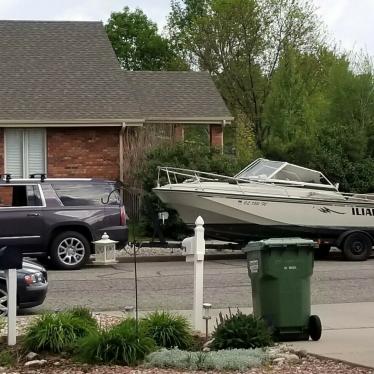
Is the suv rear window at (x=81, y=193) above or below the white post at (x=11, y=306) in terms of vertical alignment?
above

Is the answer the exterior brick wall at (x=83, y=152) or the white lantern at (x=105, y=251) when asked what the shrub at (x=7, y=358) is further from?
the exterior brick wall at (x=83, y=152)

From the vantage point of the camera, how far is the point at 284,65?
33531 mm

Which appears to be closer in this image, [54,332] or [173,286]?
[54,332]

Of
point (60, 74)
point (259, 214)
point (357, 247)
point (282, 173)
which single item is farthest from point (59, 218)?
point (60, 74)

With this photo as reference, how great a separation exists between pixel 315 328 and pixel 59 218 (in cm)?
945

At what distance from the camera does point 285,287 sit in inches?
372

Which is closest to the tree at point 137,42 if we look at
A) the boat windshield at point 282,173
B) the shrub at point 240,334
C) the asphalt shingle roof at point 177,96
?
the asphalt shingle roof at point 177,96

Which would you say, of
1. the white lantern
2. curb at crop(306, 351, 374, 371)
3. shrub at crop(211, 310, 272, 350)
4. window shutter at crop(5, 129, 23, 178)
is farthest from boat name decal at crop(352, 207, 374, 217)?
curb at crop(306, 351, 374, 371)

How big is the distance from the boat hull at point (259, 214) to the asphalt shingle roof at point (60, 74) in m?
6.69

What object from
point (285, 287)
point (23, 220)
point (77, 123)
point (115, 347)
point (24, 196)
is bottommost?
point (115, 347)

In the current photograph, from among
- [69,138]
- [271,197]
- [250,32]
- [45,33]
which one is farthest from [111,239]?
[250,32]

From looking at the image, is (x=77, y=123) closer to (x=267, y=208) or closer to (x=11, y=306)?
(x=267, y=208)

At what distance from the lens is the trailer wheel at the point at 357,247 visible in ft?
65.7

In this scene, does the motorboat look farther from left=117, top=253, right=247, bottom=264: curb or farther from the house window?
the house window
